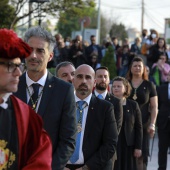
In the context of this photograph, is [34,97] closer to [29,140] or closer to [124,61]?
[29,140]

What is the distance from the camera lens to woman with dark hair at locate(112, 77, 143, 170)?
35.0 feet

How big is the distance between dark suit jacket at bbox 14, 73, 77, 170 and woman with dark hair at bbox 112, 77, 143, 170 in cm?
440

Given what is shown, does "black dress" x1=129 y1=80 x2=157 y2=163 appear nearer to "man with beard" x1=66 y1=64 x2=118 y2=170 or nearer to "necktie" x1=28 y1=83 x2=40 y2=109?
"man with beard" x1=66 y1=64 x2=118 y2=170

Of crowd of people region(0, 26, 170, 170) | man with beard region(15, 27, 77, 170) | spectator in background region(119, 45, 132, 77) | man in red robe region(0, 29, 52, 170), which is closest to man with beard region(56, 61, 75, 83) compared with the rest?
crowd of people region(0, 26, 170, 170)

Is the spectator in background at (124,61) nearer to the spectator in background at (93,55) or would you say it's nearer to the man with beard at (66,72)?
the spectator in background at (93,55)

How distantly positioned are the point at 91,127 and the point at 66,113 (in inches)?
68.5

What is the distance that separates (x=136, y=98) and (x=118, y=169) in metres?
2.02

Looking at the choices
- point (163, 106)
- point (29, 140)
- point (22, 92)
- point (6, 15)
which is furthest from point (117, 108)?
point (6, 15)

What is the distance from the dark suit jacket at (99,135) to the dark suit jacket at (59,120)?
63.1 inches

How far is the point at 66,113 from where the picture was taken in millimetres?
6262

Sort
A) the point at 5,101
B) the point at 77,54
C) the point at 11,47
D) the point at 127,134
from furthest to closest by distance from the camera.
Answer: the point at 77,54
the point at 127,134
the point at 5,101
the point at 11,47

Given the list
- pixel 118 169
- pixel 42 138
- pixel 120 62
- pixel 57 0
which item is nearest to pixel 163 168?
pixel 118 169

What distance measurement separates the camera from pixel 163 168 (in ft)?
43.1

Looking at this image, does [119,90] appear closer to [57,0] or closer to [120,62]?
[57,0]
